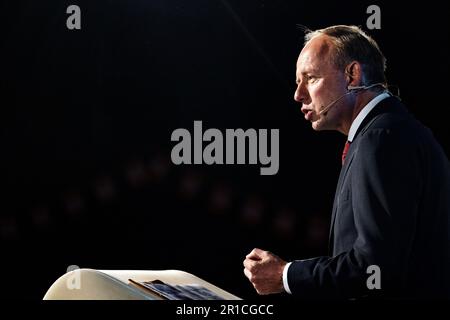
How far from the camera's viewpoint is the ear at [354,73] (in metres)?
1.90

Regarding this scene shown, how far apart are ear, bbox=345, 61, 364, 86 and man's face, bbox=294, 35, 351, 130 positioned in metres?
0.01

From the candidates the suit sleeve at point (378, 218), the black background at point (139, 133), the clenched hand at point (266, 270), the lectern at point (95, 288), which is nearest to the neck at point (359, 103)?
the suit sleeve at point (378, 218)

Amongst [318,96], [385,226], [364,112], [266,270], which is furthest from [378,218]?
[318,96]

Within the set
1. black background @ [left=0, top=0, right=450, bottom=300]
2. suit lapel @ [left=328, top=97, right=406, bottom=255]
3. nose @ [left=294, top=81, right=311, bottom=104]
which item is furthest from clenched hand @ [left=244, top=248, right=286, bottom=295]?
black background @ [left=0, top=0, right=450, bottom=300]

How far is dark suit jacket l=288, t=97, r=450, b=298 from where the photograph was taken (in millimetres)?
1521

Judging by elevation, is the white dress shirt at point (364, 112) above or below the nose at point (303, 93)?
below

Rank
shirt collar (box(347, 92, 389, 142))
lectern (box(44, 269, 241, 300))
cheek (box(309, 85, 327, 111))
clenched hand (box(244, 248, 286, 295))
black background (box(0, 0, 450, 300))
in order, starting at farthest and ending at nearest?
black background (box(0, 0, 450, 300)) < cheek (box(309, 85, 327, 111)) < shirt collar (box(347, 92, 389, 142)) < clenched hand (box(244, 248, 286, 295)) < lectern (box(44, 269, 241, 300))

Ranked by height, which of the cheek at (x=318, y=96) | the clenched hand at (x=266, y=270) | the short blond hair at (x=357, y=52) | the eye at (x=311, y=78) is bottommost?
the clenched hand at (x=266, y=270)

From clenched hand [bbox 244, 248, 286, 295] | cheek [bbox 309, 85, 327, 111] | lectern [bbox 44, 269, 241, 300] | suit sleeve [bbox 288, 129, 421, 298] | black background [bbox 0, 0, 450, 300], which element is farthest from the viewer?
black background [bbox 0, 0, 450, 300]

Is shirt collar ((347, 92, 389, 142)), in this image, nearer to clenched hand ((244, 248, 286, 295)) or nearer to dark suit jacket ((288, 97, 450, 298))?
dark suit jacket ((288, 97, 450, 298))

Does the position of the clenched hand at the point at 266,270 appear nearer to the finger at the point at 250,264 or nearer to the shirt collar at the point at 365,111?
the finger at the point at 250,264

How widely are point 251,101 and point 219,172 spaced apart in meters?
0.42
